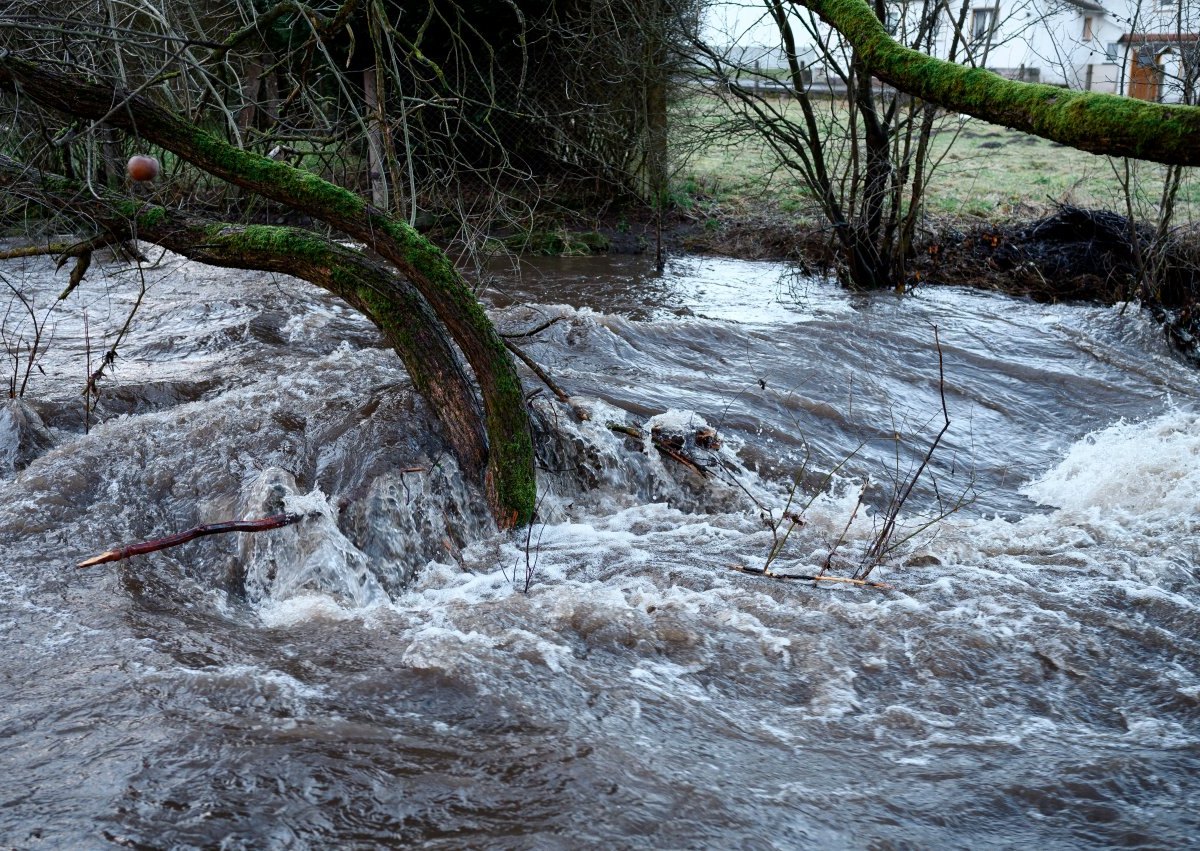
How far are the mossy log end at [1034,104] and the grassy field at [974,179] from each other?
318 inches

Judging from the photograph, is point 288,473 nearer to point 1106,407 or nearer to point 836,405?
point 836,405

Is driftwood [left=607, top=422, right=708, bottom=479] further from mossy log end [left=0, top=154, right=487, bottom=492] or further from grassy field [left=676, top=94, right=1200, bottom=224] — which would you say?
grassy field [left=676, top=94, right=1200, bottom=224]

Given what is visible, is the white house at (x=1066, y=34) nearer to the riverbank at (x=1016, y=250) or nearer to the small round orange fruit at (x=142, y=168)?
the riverbank at (x=1016, y=250)

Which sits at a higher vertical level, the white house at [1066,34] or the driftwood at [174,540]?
the white house at [1066,34]

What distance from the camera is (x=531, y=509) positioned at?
5.76m

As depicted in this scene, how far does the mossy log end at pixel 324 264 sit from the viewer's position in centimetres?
531

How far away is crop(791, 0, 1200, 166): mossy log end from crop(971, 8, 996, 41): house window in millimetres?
7716

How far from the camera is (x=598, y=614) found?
4.71 metres

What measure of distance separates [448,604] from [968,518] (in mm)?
3184

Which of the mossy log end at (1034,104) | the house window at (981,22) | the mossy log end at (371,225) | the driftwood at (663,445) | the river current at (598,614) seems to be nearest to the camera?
the mossy log end at (1034,104)

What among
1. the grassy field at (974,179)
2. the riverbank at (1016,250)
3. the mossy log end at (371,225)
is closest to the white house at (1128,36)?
the grassy field at (974,179)

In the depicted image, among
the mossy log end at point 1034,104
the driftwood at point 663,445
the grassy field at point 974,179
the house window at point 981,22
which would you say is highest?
the house window at point 981,22

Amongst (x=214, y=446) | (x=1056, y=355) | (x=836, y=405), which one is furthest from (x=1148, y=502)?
(x=214, y=446)

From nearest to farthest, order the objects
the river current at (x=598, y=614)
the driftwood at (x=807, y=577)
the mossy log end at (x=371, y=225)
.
Answer: 1. the river current at (x=598, y=614)
2. the mossy log end at (x=371, y=225)
3. the driftwood at (x=807, y=577)
